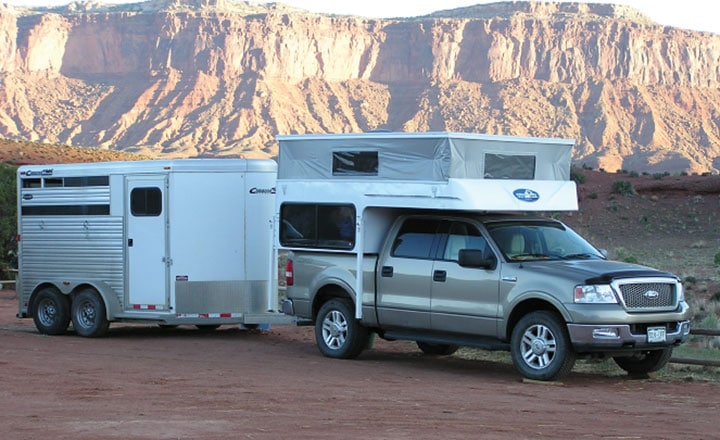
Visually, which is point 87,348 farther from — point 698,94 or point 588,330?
point 698,94

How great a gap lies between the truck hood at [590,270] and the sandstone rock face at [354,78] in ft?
358

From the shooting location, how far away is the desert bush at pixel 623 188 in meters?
60.8

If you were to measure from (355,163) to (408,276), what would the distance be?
1606 mm

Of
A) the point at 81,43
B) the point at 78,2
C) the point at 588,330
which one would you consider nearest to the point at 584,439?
the point at 588,330

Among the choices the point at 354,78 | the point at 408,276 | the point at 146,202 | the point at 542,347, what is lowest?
the point at 542,347

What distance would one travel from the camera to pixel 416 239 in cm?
1507

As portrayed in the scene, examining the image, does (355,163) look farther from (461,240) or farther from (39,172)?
(39,172)

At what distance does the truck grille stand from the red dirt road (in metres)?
0.86

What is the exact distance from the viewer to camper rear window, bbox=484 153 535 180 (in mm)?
14469

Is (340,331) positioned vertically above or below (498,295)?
below

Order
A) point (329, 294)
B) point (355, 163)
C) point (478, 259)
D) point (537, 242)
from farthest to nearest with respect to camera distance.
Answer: point (329, 294), point (355, 163), point (537, 242), point (478, 259)

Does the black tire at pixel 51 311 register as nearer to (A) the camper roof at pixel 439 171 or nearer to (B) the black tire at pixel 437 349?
(A) the camper roof at pixel 439 171

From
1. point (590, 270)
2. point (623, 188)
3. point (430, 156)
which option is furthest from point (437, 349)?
point (623, 188)

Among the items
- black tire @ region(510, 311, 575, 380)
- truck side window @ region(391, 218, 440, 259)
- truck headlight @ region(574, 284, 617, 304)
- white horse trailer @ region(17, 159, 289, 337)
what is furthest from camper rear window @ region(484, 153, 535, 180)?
white horse trailer @ region(17, 159, 289, 337)
